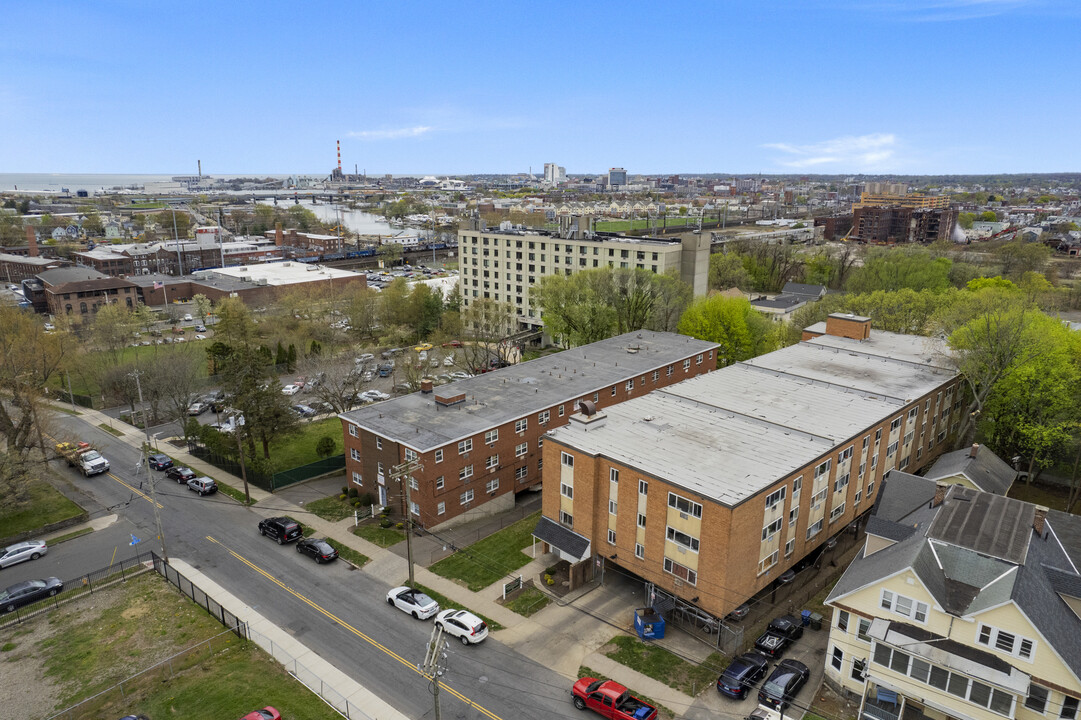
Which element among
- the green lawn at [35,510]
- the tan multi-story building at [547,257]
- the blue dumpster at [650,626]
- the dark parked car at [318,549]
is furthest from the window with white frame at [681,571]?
the tan multi-story building at [547,257]

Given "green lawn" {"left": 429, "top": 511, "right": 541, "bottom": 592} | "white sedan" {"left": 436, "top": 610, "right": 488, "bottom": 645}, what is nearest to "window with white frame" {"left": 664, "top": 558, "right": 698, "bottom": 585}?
"green lawn" {"left": 429, "top": 511, "right": 541, "bottom": 592}

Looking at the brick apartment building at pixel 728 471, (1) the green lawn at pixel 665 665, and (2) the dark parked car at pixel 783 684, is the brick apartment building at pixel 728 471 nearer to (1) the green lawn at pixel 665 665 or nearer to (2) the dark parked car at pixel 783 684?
(1) the green lawn at pixel 665 665

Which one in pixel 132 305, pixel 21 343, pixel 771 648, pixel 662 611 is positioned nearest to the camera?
pixel 771 648

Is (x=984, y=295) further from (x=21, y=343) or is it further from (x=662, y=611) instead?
(x=21, y=343)

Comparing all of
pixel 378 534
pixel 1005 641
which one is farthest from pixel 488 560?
pixel 1005 641

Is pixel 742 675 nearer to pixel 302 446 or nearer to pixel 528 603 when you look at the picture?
pixel 528 603

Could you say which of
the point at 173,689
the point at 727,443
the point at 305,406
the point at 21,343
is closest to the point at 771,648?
the point at 727,443
